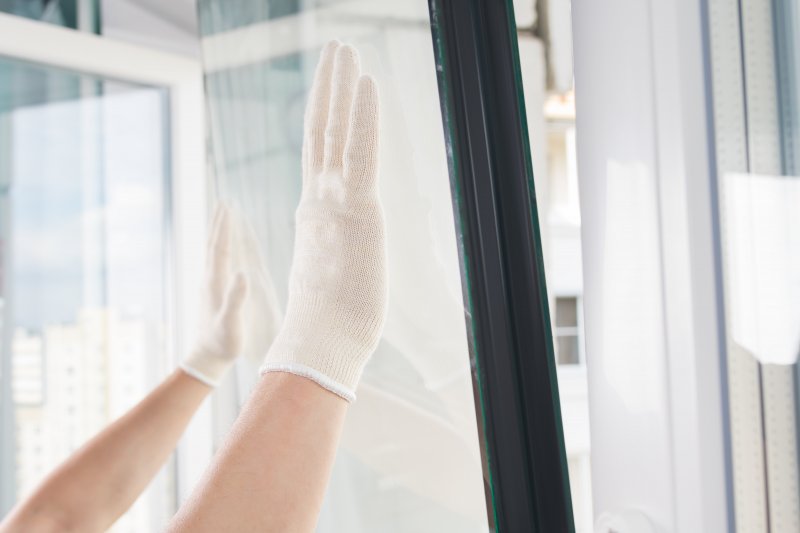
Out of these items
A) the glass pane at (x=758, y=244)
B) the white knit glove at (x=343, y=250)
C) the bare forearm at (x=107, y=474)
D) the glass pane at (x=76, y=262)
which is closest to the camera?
the glass pane at (x=758, y=244)

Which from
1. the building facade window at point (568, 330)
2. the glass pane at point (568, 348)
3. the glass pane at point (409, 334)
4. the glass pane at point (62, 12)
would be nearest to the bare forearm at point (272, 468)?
the glass pane at point (409, 334)

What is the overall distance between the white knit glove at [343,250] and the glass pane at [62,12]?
4.87ft

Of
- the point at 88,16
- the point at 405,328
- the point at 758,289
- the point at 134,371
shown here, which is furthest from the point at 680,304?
the point at 88,16

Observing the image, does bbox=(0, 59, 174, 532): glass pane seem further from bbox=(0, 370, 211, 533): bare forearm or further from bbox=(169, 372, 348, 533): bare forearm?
bbox=(169, 372, 348, 533): bare forearm

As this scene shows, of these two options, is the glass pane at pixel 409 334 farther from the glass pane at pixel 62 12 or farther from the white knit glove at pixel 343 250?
the glass pane at pixel 62 12

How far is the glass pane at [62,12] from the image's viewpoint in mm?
1724

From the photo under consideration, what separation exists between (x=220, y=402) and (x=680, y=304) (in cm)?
123

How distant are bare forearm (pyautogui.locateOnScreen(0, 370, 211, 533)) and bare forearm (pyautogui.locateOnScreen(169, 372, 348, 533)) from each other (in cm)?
61

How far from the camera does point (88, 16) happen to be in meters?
1.83

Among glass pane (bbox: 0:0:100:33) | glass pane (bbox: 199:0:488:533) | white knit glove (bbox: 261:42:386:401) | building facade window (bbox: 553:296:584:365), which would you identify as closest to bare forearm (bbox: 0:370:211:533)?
glass pane (bbox: 199:0:488:533)

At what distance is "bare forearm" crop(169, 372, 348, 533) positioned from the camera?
468 millimetres

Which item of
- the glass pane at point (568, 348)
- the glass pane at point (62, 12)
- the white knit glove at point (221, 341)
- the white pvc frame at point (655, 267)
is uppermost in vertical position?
the glass pane at point (62, 12)

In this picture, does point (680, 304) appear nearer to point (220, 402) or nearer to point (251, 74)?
point (251, 74)

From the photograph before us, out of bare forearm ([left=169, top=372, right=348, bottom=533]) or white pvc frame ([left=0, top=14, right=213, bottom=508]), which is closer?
bare forearm ([left=169, top=372, right=348, bottom=533])
